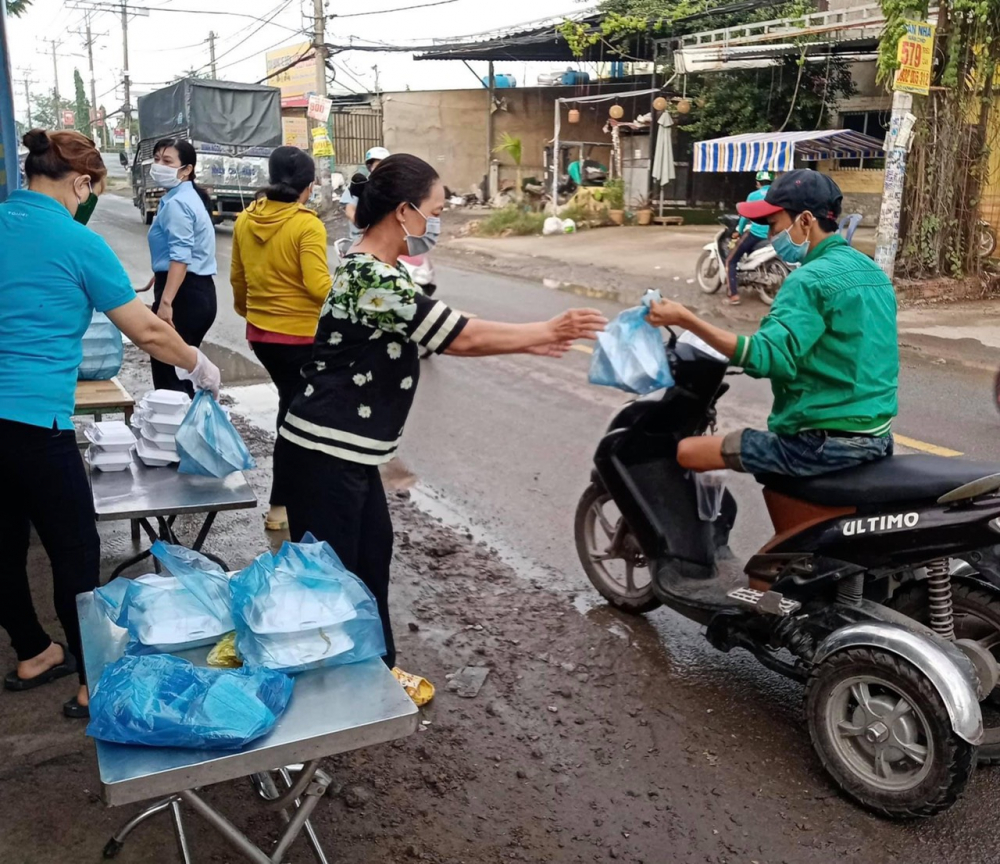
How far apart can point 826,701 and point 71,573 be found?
2476mm

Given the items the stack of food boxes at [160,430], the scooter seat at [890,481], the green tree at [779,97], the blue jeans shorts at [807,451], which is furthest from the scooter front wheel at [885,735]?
the green tree at [779,97]

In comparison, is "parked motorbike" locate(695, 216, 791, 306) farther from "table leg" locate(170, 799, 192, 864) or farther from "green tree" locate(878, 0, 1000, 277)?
"table leg" locate(170, 799, 192, 864)

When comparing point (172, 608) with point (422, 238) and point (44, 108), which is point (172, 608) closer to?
point (422, 238)

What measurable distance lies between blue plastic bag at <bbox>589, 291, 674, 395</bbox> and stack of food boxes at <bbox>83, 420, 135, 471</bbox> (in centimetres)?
218

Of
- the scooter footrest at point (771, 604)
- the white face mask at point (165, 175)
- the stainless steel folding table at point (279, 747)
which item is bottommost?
the scooter footrest at point (771, 604)

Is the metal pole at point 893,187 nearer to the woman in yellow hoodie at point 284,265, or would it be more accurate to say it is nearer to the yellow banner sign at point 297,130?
the woman in yellow hoodie at point 284,265

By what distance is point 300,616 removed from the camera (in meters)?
2.26

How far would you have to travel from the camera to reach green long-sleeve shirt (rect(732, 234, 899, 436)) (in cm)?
303

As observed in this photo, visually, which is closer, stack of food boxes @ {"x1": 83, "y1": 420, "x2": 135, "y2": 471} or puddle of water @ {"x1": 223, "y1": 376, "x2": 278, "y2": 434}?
stack of food boxes @ {"x1": 83, "y1": 420, "x2": 135, "y2": 471}

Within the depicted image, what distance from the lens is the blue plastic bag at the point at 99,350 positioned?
529 centimetres

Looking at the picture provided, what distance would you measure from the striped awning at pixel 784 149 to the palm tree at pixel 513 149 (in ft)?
29.1

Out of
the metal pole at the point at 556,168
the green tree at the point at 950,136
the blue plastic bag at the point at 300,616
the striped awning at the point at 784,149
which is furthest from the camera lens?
the metal pole at the point at 556,168

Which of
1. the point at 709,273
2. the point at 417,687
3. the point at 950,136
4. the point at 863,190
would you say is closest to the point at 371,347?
the point at 417,687

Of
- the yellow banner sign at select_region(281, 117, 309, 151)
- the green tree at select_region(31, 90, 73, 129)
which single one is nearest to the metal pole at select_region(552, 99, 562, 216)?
the yellow banner sign at select_region(281, 117, 309, 151)
